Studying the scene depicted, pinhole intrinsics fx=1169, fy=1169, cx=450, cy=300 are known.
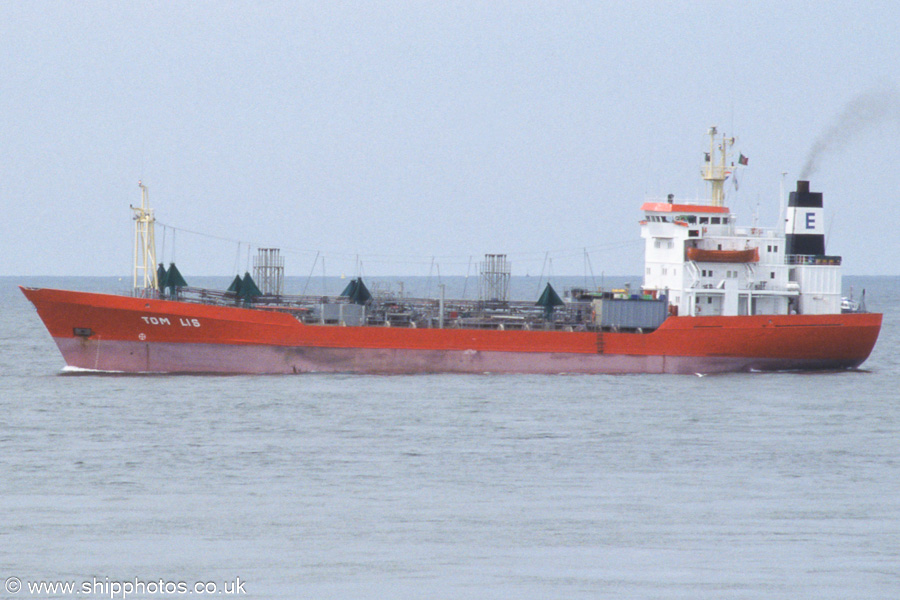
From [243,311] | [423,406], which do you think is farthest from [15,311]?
[423,406]

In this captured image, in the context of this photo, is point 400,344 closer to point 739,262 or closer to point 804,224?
point 739,262

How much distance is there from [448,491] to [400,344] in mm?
16105

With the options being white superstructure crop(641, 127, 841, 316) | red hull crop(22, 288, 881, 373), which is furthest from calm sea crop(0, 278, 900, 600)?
white superstructure crop(641, 127, 841, 316)

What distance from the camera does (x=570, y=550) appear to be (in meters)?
17.2

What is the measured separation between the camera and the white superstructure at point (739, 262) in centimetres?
3784

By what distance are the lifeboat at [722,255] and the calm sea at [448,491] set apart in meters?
5.00

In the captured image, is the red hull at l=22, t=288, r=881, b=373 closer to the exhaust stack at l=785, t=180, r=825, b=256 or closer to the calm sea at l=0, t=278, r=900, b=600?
the calm sea at l=0, t=278, r=900, b=600

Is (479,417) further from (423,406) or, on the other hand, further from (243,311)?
(243,311)

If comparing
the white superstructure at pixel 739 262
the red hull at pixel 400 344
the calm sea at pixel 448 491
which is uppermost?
the white superstructure at pixel 739 262

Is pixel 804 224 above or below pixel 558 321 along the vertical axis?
above

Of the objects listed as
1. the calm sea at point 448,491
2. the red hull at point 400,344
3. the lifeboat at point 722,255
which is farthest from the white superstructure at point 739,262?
the calm sea at point 448,491

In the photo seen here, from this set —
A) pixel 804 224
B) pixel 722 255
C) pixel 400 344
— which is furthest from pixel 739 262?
pixel 400 344

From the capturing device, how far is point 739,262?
3794 cm

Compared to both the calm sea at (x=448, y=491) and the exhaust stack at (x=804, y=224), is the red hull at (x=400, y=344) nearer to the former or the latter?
the calm sea at (x=448, y=491)
